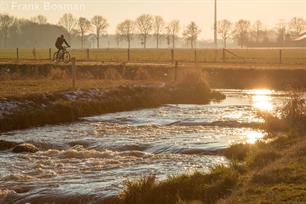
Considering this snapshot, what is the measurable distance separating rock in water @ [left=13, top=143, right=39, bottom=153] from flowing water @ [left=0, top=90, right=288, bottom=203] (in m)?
0.27

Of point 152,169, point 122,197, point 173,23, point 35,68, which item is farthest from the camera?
point 173,23

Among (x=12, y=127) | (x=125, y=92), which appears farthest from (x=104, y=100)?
(x=12, y=127)

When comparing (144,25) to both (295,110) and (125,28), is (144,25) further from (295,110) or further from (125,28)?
(295,110)

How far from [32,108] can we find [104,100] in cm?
522

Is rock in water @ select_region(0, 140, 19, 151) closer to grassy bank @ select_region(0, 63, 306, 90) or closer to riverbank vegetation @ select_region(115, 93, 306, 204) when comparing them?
riverbank vegetation @ select_region(115, 93, 306, 204)

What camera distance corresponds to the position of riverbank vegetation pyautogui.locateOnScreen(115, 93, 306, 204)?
11.2m

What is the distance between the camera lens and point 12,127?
2247 cm

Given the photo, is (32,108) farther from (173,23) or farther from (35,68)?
(173,23)

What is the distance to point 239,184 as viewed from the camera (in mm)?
12273

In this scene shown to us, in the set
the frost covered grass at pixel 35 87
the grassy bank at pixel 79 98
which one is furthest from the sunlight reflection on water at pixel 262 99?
the frost covered grass at pixel 35 87

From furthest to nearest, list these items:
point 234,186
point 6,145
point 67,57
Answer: point 67,57 → point 6,145 → point 234,186

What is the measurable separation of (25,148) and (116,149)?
2.69m

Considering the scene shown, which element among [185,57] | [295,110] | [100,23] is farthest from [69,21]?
[295,110]

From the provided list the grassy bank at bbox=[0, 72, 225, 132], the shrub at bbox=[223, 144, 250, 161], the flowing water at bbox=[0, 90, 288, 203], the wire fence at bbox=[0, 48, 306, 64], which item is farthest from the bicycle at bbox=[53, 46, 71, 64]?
the shrub at bbox=[223, 144, 250, 161]
